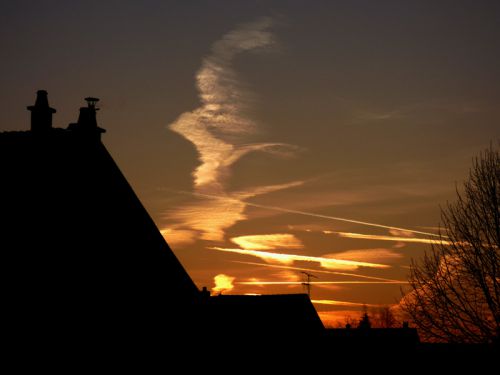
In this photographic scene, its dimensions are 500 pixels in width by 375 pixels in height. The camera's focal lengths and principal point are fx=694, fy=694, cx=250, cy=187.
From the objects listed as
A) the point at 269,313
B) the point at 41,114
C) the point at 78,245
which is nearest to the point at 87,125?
the point at 41,114

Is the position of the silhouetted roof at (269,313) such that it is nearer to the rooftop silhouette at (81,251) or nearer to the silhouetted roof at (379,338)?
the silhouetted roof at (379,338)

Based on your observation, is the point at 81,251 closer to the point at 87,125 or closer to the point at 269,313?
the point at 87,125

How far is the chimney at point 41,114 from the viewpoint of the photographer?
23.0 metres

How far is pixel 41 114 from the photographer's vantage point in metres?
23.1

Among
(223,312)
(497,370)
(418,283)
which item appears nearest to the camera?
(418,283)

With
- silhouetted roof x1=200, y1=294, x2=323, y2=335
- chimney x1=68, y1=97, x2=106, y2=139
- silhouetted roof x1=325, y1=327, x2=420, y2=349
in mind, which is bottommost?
silhouetted roof x1=325, y1=327, x2=420, y2=349

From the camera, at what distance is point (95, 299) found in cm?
2077

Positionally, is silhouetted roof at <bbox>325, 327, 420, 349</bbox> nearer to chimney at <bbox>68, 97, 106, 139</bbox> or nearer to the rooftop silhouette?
the rooftop silhouette

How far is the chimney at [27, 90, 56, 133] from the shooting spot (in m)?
23.0

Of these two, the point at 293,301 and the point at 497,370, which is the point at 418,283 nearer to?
the point at 497,370

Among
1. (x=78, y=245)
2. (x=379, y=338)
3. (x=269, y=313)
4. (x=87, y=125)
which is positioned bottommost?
(x=379, y=338)

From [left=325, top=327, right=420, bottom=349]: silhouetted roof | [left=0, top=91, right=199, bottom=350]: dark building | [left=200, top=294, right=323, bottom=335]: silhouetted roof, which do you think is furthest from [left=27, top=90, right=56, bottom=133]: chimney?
[left=325, top=327, right=420, bottom=349]: silhouetted roof

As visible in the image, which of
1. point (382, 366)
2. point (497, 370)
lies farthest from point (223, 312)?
point (497, 370)

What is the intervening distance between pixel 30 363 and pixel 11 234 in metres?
3.83
